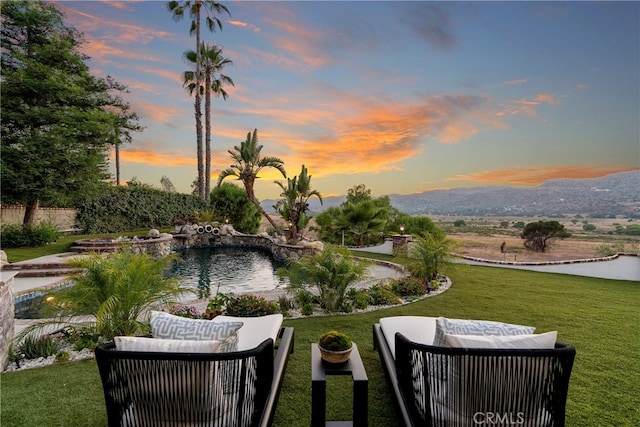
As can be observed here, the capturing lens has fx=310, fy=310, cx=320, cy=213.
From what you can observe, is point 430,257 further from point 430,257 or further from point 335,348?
point 335,348

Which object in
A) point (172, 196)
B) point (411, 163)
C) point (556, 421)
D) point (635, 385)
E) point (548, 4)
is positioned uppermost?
point (548, 4)

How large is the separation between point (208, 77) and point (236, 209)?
27.5 ft

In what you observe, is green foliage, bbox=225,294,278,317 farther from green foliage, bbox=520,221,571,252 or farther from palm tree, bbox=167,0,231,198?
palm tree, bbox=167,0,231,198

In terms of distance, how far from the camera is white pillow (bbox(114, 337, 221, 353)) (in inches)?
63.7

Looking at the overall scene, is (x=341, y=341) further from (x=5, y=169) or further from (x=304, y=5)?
(x=5, y=169)

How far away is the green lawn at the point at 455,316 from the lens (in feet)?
7.89

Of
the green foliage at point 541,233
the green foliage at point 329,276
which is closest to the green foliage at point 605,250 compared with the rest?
the green foliage at point 541,233

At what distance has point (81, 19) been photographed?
11359 mm

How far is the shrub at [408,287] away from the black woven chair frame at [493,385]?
4.40 meters

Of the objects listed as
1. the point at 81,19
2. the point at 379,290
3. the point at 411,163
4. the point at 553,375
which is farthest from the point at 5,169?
the point at 411,163

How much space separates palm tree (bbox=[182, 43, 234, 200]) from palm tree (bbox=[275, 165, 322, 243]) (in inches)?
309

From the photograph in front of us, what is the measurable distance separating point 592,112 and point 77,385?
13658 mm

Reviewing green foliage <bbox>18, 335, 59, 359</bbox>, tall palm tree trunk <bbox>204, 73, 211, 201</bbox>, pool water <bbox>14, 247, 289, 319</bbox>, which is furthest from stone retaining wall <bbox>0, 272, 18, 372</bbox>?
tall palm tree trunk <bbox>204, 73, 211, 201</bbox>

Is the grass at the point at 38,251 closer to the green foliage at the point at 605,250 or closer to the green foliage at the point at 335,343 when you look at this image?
the green foliage at the point at 335,343
